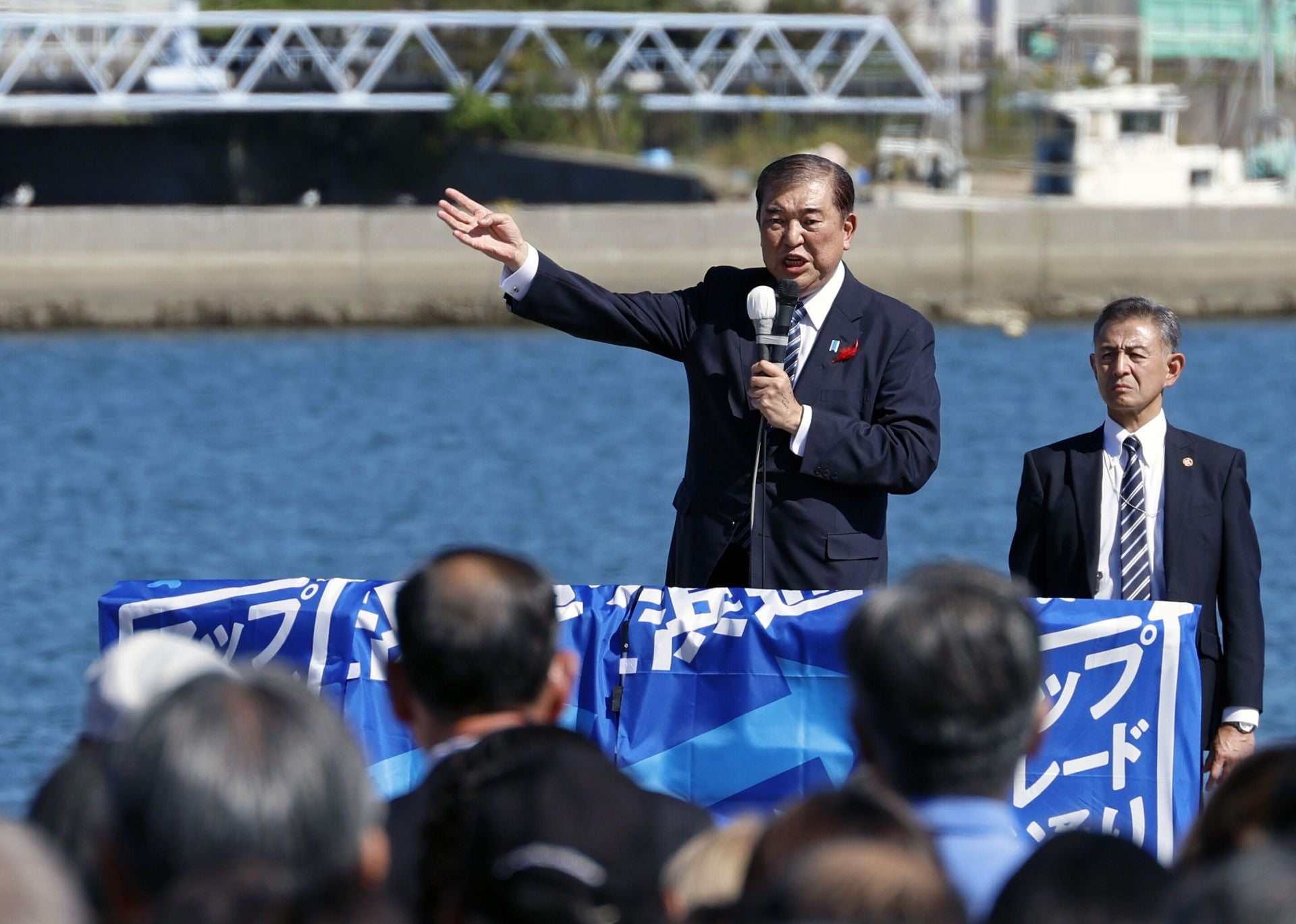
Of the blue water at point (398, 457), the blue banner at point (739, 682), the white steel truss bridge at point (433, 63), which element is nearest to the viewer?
the blue banner at point (739, 682)

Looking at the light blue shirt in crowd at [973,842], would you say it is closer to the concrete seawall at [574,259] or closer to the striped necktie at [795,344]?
the striped necktie at [795,344]

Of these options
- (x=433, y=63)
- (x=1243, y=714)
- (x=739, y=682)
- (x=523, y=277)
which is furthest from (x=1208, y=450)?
(x=433, y=63)

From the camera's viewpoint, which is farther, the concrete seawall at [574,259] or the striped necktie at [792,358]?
the concrete seawall at [574,259]

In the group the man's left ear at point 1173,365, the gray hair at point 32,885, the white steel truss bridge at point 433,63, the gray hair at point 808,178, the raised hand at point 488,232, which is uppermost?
the white steel truss bridge at point 433,63

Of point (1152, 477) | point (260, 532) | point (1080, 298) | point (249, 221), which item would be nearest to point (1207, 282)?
point (1080, 298)

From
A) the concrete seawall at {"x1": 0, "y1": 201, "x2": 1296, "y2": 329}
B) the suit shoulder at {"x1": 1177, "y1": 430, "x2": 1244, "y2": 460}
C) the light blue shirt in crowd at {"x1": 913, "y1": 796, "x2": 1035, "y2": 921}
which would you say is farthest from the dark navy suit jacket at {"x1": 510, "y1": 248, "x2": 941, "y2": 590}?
the concrete seawall at {"x1": 0, "y1": 201, "x2": 1296, "y2": 329}

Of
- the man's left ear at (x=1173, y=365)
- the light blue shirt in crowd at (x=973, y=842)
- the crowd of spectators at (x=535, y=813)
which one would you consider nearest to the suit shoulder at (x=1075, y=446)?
the man's left ear at (x=1173, y=365)

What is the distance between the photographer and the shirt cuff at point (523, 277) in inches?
192

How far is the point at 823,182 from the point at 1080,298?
3246 centimetres

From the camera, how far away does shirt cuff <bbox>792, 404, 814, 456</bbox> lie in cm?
457

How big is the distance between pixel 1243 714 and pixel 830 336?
1.33 m

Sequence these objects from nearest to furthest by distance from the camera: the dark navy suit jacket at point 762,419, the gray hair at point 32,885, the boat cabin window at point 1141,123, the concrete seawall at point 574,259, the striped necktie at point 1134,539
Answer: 1. the gray hair at point 32,885
2. the striped necktie at point 1134,539
3. the dark navy suit jacket at point 762,419
4. the concrete seawall at point 574,259
5. the boat cabin window at point 1141,123

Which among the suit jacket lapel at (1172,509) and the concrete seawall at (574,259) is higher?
the concrete seawall at (574,259)

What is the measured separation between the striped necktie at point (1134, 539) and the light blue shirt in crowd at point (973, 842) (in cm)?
234
